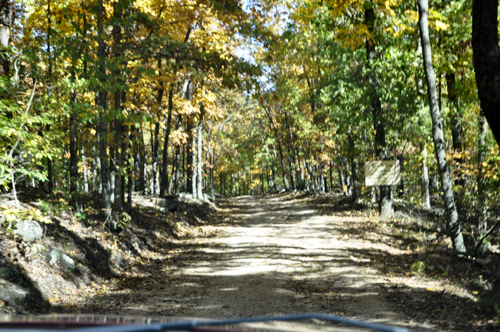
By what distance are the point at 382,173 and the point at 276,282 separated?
8.71 meters

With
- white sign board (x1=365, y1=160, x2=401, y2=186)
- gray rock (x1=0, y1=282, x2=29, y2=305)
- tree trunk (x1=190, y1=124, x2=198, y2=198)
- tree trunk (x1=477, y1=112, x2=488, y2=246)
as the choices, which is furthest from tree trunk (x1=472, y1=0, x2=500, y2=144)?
tree trunk (x1=190, y1=124, x2=198, y2=198)

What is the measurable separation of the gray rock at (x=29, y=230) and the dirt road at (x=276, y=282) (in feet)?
8.51

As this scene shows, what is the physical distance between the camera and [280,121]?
132 ft

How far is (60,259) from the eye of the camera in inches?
316

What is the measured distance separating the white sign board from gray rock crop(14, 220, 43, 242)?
39.3 feet

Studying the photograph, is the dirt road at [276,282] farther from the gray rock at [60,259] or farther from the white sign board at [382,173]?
the white sign board at [382,173]

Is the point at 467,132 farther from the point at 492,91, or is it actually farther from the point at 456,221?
the point at 492,91

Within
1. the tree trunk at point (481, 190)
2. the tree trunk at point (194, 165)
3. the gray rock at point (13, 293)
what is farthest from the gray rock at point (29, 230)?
the tree trunk at point (194, 165)

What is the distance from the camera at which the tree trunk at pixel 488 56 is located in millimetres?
5949

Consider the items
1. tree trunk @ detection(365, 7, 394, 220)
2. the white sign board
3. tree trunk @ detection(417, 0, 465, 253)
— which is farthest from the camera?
the white sign board

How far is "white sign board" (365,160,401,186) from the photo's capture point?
15453mm

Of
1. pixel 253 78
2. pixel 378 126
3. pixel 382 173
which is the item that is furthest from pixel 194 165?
pixel 253 78

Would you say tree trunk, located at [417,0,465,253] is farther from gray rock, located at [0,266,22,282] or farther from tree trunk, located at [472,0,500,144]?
gray rock, located at [0,266,22,282]

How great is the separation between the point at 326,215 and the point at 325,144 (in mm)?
10042
